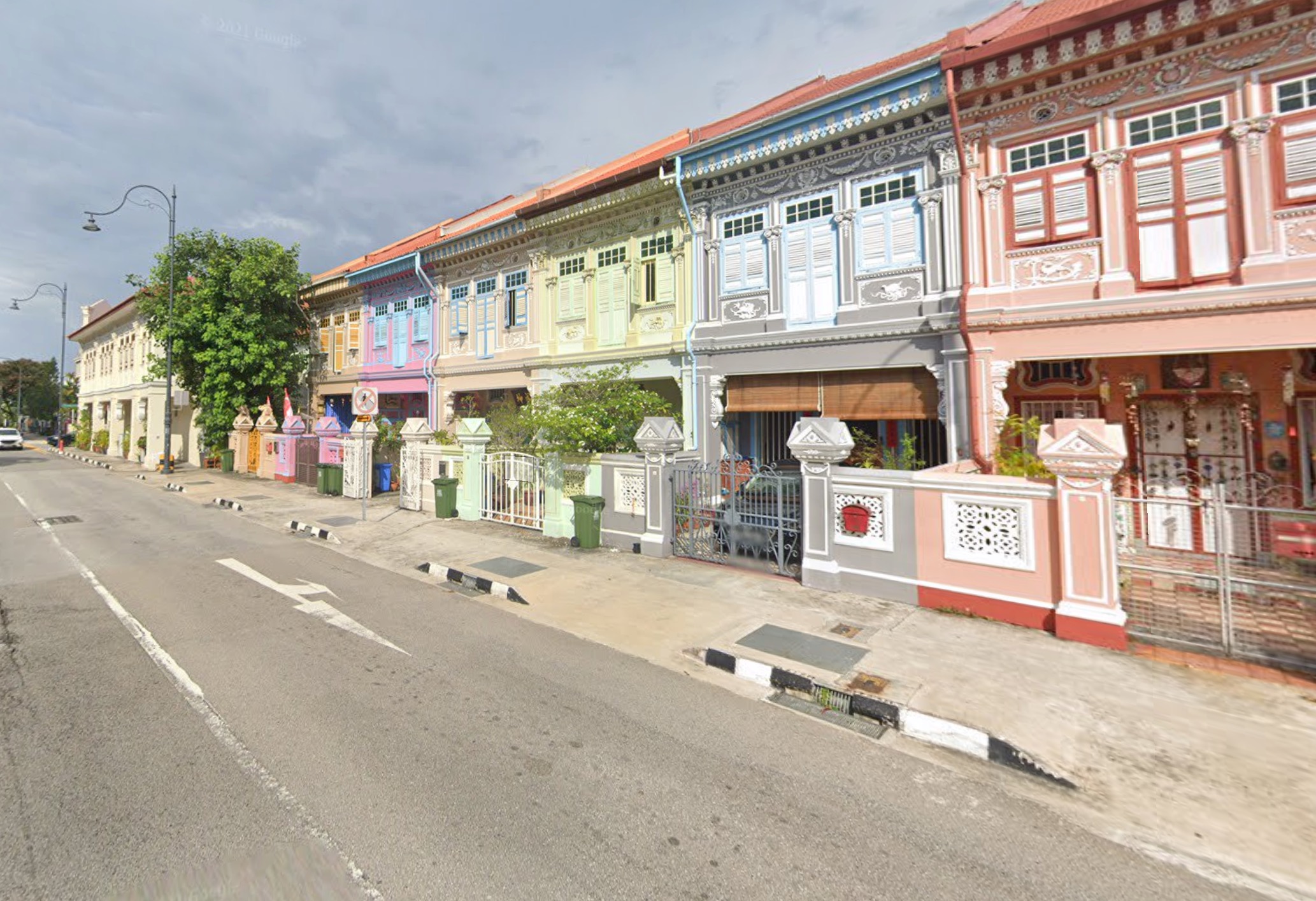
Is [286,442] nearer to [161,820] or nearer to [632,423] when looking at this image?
[632,423]

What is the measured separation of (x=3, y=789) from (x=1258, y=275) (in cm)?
1313

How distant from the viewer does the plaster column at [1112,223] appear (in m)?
8.30

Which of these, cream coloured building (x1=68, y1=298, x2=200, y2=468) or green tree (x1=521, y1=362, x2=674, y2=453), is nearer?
green tree (x1=521, y1=362, x2=674, y2=453)

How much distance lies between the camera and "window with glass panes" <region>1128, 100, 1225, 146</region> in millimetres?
7832

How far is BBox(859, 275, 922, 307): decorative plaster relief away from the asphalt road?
27.0 feet

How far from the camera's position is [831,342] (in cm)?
1082

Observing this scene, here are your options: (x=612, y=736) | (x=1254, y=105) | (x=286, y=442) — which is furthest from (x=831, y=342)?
(x=286, y=442)

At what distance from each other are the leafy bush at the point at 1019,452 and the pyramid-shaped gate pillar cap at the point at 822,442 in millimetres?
1873

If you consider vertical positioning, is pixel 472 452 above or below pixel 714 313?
below

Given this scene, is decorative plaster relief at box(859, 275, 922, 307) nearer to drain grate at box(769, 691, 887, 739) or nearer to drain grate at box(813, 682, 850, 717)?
drain grate at box(813, 682, 850, 717)

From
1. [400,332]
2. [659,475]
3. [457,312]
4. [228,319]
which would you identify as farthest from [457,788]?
[228,319]

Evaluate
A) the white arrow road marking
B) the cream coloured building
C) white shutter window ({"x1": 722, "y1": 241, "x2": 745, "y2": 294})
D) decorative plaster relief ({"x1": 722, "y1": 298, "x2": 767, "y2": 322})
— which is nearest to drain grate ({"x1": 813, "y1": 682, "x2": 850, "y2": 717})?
the white arrow road marking

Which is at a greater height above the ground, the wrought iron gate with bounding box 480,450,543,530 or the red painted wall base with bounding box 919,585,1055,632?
the wrought iron gate with bounding box 480,450,543,530

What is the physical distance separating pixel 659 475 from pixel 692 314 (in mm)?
4983
